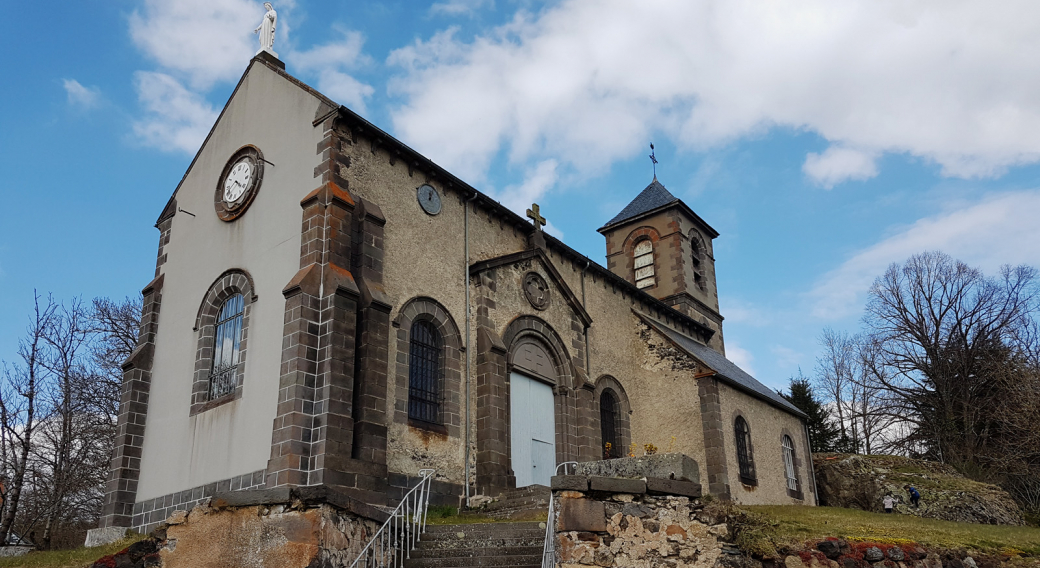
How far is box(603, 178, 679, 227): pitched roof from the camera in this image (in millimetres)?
29705

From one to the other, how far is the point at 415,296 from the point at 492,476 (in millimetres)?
3681

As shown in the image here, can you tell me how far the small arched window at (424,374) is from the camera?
14.2m

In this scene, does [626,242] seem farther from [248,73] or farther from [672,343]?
[248,73]

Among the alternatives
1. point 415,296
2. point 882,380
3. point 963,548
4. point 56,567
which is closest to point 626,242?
point 882,380

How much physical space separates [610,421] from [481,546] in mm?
9864

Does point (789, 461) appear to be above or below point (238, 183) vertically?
below

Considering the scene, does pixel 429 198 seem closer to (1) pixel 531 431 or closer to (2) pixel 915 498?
(1) pixel 531 431

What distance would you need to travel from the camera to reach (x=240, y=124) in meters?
16.7

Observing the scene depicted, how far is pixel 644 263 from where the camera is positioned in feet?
96.7

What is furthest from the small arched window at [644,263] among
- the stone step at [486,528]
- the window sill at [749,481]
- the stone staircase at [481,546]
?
the stone staircase at [481,546]

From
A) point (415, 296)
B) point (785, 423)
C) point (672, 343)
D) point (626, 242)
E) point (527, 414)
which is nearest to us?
point (415, 296)

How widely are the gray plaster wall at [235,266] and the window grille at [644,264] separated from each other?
1674 cm

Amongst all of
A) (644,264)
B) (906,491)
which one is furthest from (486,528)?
(644,264)

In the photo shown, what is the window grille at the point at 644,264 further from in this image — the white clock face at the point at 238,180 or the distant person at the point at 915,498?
the white clock face at the point at 238,180
